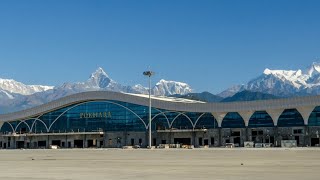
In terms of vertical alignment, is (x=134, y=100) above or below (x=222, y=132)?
above

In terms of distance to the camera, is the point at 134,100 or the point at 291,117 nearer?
the point at 291,117

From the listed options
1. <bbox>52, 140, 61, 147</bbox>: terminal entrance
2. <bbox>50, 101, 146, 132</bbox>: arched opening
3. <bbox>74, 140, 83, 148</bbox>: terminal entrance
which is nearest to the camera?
<bbox>50, 101, 146, 132</bbox>: arched opening

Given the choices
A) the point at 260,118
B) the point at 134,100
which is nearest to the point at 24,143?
the point at 134,100

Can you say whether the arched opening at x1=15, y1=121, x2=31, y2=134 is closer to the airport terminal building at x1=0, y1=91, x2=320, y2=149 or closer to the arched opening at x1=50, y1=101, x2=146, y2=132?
the airport terminal building at x1=0, y1=91, x2=320, y2=149

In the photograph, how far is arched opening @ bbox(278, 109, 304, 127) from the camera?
101 metres

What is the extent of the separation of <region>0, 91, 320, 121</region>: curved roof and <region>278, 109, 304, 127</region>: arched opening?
135 centimetres

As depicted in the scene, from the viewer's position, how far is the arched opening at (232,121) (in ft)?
351

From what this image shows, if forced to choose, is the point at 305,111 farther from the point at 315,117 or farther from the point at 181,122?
the point at 181,122

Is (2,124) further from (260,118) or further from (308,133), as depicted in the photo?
(308,133)

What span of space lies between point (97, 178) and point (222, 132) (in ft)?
288

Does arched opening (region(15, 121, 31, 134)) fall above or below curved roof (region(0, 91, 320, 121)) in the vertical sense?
below

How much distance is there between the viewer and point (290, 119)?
10194 cm

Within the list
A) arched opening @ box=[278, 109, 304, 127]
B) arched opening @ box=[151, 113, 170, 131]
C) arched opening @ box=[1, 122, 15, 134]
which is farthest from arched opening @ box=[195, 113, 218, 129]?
arched opening @ box=[1, 122, 15, 134]

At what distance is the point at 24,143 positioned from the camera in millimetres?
135500
